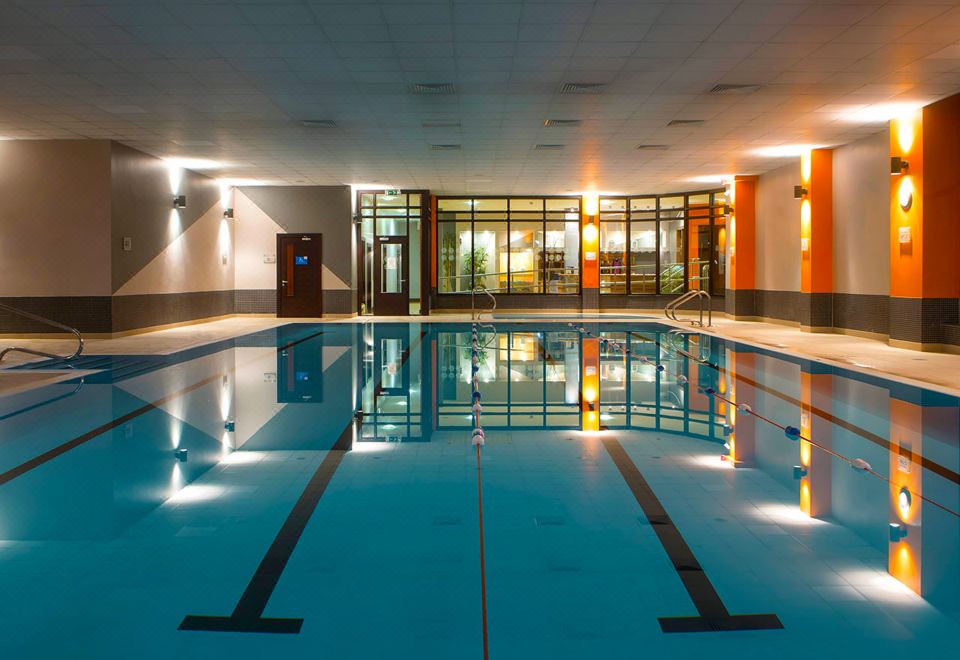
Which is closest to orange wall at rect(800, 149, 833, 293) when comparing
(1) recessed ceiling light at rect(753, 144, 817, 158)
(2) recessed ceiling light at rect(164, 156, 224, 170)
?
(1) recessed ceiling light at rect(753, 144, 817, 158)

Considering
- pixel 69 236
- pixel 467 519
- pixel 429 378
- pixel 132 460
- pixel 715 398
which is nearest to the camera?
pixel 467 519

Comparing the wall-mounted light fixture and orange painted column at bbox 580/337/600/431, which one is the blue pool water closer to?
orange painted column at bbox 580/337/600/431

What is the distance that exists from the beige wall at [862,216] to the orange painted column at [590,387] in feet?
14.0

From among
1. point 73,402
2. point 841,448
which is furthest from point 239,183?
point 841,448

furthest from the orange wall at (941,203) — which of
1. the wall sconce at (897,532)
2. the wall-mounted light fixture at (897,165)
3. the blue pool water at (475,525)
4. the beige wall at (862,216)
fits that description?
the wall sconce at (897,532)

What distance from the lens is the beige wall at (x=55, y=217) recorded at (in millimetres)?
12000

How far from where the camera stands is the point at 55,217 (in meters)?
12.1

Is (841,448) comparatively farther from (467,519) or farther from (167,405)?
(167,405)

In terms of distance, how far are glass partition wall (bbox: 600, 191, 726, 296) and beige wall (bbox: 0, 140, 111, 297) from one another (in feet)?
42.0

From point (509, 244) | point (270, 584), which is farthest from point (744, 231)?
point (270, 584)

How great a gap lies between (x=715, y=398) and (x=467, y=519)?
4014 millimetres

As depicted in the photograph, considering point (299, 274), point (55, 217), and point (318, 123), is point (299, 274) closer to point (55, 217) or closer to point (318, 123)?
point (55, 217)

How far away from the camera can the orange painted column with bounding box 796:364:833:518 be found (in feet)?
12.3

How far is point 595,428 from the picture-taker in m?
5.62
